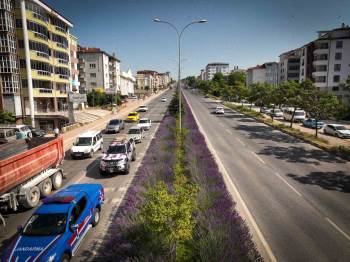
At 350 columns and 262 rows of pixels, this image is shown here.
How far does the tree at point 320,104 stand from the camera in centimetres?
2716

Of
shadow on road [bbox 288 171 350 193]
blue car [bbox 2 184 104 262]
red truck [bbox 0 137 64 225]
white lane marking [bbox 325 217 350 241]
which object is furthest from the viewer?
shadow on road [bbox 288 171 350 193]

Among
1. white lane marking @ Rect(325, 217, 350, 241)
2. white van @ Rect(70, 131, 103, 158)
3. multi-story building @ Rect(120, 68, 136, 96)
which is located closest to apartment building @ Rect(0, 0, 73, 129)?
white van @ Rect(70, 131, 103, 158)

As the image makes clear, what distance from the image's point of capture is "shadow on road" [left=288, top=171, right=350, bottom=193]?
15.5 metres

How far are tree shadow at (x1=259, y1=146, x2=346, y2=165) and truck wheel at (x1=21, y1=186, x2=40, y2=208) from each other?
59.0ft

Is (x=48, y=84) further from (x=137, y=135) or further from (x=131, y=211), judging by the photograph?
(x=131, y=211)

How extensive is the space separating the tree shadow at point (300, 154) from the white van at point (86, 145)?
49.3 feet

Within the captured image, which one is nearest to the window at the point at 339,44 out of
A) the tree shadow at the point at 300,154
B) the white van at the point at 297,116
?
the white van at the point at 297,116

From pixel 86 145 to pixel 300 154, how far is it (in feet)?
61.5

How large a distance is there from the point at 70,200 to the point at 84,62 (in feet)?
293

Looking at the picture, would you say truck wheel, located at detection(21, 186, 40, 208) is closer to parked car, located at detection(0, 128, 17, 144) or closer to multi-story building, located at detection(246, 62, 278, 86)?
parked car, located at detection(0, 128, 17, 144)

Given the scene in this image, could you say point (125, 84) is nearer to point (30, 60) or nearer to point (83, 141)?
point (30, 60)

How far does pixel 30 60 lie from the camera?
40.5m

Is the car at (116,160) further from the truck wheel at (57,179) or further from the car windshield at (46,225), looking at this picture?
the car windshield at (46,225)

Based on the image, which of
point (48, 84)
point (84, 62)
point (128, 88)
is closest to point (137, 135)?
point (48, 84)
